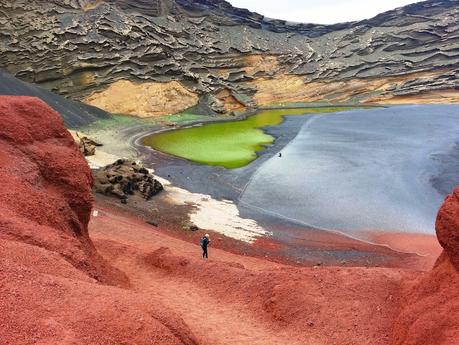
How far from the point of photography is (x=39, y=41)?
70750 millimetres

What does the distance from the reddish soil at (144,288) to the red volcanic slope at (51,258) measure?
0.03 meters

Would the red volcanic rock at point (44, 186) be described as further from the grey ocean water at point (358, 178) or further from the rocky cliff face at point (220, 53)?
the rocky cliff face at point (220, 53)

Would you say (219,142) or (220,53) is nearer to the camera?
(219,142)

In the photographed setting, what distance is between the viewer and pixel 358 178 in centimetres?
3506

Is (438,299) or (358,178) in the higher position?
(438,299)

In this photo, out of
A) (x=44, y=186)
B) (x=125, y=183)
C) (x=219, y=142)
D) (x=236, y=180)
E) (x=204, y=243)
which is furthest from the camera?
(x=219, y=142)

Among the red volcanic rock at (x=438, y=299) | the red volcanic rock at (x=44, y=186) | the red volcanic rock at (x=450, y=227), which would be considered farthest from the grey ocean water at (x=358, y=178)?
the red volcanic rock at (x=44, y=186)

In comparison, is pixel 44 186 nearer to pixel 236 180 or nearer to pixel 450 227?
pixel 450 227

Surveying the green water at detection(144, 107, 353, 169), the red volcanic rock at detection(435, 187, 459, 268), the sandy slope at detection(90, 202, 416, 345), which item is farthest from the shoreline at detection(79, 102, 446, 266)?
the red volcanic rock at detection(435, 187, 459, 268)

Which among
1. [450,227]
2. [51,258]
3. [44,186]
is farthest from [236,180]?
[51,258]

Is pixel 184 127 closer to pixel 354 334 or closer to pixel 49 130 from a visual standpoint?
pixel 49 130

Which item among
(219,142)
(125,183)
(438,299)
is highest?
(438,299)

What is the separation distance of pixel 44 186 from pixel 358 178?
2735 cm

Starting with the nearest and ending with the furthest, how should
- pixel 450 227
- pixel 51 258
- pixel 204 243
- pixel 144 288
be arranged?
pixel 51 258
pixel 450 227
pixel 144 288
pixel 204 243
